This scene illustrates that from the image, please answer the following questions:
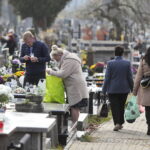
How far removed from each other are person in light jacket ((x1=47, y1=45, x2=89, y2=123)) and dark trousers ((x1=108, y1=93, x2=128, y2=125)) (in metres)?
0.92

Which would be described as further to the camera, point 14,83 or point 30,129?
point 14,83

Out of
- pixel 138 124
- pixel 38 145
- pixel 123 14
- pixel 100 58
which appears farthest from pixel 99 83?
pixel 123 14

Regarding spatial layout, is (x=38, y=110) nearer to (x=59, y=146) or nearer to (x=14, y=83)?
(x=59, y=146)

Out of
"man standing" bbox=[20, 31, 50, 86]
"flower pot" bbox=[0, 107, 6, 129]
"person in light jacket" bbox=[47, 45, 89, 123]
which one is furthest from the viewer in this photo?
"man standing" bbox=[20, 31, 50, 86]

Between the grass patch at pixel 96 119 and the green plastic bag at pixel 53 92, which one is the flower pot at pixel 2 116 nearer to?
the green plastic bag at pixel 53 92

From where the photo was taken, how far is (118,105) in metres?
14.4

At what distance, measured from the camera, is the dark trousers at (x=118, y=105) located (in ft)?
47.1

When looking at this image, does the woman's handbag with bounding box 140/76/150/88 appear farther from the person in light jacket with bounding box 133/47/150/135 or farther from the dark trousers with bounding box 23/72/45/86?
the dark trousers with bounding box 23/72/45/86

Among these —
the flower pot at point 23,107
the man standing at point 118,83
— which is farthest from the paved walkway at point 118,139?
the flower pot at point 23,107

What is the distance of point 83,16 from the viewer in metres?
58.4

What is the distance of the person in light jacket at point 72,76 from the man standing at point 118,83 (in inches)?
35.3

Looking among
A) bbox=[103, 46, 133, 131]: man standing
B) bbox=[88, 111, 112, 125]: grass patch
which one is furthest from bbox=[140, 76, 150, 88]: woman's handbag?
bbox=[88, 111, 112, 125]: grass patch

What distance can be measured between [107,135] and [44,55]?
8.72 feet

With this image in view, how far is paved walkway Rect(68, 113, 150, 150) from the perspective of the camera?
476 inches
